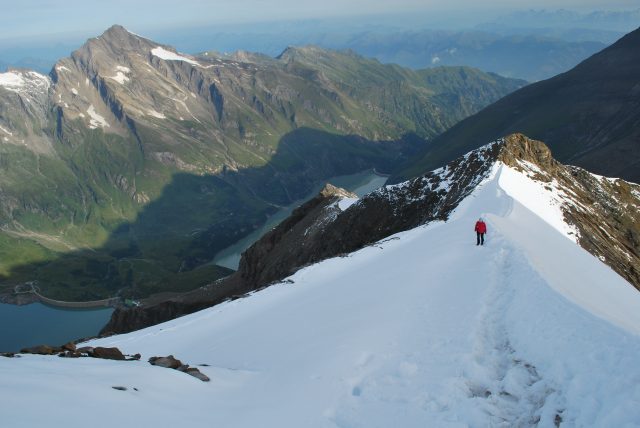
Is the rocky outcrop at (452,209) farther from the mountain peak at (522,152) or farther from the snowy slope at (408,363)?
the snowy slope at (408,363)

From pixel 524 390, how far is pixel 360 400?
4.96m

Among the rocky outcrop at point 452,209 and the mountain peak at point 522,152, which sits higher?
the mountain peak at point 522,152

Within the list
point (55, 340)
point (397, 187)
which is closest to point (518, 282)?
point (397, 187)

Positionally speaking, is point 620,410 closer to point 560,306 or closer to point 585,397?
point 585,397

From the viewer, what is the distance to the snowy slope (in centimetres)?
1234

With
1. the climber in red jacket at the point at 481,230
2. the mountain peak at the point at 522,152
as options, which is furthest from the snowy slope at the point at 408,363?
the mountain peak at the point at 522,152

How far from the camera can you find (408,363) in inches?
626

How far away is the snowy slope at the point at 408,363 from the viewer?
12.3m

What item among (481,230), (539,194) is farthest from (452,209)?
(481,230)

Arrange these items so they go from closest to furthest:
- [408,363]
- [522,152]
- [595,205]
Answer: [408,363] → [595,205] → [522,152]

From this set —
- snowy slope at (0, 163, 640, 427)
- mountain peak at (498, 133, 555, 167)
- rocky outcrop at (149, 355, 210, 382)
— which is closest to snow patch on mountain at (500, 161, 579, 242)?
mountain peak at (498, 133, 555, 167)

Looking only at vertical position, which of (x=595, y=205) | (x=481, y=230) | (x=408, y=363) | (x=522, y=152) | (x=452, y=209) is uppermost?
(x=522, y=152)

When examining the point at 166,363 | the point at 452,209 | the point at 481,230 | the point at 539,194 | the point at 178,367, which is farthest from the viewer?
the point at 539,194

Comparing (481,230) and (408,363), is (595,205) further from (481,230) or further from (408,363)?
(408,363)
